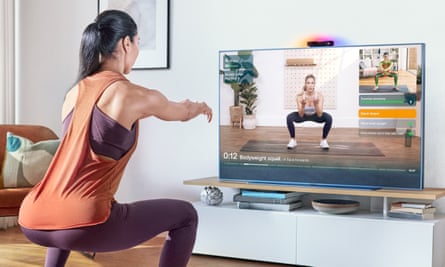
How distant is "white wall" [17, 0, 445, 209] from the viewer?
3.82 metres

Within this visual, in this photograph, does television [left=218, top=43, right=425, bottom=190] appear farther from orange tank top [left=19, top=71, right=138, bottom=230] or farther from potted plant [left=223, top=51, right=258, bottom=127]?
orange tank top [left=19, top=71, right=138, bottom=230]

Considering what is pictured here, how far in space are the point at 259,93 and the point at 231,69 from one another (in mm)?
237

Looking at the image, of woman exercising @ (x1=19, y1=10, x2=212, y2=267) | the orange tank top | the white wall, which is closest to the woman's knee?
woman exercising @ (x1=19, y1=10, x2=212, y2=267)

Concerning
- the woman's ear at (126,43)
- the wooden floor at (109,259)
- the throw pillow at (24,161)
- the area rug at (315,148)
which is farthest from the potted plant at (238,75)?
the woman's ear at (126,43)

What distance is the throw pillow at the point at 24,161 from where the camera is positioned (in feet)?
14.1

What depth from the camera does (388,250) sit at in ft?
11.3

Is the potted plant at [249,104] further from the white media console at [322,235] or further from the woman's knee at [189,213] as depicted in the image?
the woman's knee at [189,213]

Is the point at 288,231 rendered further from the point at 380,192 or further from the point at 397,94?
Answer: the point at 397,94

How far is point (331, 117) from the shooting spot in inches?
147

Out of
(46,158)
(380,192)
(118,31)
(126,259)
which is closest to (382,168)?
(380,192)

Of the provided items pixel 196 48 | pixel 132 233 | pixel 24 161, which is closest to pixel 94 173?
pixel 132 233

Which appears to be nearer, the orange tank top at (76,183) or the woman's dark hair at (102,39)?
the orange tank top at (76,183)

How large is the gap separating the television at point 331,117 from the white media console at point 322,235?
5.0 inches

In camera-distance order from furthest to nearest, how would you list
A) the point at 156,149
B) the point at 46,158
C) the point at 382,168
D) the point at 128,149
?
1. the point at 156,149
2. the point at 46,158
3. the point at 382,168
4. the point at 128,149
